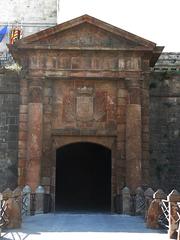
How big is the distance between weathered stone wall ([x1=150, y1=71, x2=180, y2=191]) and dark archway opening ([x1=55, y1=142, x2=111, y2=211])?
13.0ft

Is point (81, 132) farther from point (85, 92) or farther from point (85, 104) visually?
point (85, 92)

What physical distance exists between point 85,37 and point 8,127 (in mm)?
5002

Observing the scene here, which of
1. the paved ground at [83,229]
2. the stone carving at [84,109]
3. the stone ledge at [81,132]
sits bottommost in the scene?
the paved ground at [83,229]

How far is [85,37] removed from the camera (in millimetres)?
20203

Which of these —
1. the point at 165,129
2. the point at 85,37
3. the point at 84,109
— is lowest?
the point at 165,129

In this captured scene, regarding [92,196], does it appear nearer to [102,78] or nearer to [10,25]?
[102,78]

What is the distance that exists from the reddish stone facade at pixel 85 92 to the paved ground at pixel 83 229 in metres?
3.59

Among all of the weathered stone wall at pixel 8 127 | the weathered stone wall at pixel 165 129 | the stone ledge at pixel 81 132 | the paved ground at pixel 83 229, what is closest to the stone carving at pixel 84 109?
the stone ledge at pixel 81 132

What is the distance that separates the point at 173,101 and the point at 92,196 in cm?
750

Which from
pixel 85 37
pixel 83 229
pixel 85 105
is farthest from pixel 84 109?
pixel 83 229

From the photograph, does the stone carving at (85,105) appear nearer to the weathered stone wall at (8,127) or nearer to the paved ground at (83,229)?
the weathered stone wall at (8,127)

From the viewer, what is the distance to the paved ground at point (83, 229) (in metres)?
12.1

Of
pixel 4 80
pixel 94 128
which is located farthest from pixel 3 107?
pixel 94 128

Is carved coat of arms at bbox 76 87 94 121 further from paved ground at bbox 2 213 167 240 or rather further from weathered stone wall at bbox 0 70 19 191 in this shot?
paved ground at bbox 2 213 167 240
